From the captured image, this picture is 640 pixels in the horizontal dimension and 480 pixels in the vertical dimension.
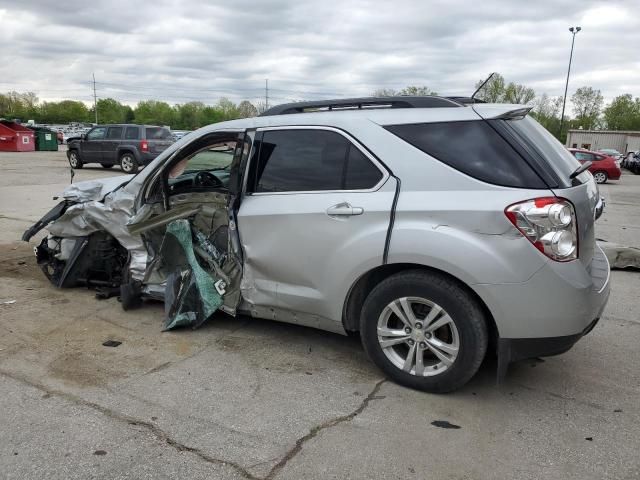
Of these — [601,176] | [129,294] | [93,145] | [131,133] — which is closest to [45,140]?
[93,145]

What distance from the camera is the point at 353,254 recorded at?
3424mm

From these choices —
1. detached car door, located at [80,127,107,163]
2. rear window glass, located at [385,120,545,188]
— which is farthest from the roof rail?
detached car door, located at [80,127,107,163]

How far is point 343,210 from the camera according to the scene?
11.3 ft

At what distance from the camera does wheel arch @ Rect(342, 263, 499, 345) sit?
3.16 metres

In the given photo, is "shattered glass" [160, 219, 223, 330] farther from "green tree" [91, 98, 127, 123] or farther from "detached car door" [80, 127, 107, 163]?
"green tree" [91, 98, 127, 123]

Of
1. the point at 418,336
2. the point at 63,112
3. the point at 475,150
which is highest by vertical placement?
the point at 63,112

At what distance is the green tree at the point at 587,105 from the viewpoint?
77.9 metres

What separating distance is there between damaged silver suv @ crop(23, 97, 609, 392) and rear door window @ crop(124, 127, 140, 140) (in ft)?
52.7

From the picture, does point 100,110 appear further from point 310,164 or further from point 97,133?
point 310,164

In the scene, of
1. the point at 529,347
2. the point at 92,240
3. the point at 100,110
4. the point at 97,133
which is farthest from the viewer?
the point at 100,110

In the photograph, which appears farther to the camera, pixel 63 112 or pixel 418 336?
pixel 63 112

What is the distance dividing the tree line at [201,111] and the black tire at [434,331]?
3792 centimetres

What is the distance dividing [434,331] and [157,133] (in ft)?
60.1

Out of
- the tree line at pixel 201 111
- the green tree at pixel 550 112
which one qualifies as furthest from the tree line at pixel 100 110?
the green tree at pixel 550 112
